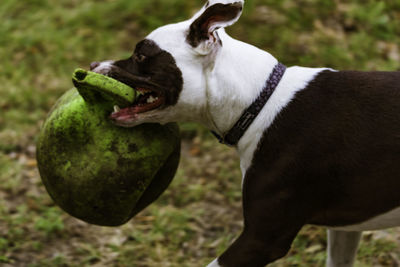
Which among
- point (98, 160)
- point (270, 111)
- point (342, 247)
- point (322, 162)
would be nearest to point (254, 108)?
point (270, 111)

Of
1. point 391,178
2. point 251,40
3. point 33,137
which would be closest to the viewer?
point 391,178

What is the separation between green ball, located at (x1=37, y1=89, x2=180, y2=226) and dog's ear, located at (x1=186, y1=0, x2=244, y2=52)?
0.56m

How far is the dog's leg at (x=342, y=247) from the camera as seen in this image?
3.27 meters

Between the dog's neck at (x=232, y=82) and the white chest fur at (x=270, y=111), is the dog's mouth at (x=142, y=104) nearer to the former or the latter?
the dog's neck at (x=232, y=82)

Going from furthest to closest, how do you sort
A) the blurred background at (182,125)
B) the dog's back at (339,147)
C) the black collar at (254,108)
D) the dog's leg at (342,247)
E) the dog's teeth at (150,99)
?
the blurred background at (182,125) → the dog's leg at (342,247) → the dog's teeth at (150,99) → the black collar at (254,108) → the dog's back at (339,147)

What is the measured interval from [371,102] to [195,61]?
0.83 meters

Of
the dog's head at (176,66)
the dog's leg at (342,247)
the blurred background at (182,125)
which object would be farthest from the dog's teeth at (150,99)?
the blurred background at (182,125)

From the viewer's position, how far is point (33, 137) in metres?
5.34

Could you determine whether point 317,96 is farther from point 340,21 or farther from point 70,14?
point 70,14

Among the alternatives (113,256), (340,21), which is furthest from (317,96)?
(340,21)

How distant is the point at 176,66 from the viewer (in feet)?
9.18

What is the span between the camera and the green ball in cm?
298

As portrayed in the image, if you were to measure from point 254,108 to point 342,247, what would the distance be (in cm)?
105

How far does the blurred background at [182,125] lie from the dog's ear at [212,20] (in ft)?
5.51
